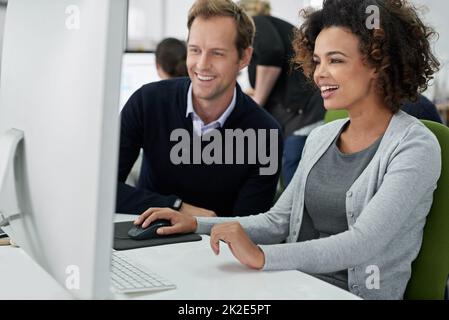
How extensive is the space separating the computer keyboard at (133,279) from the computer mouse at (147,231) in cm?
17

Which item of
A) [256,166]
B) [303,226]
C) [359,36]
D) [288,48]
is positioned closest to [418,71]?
[359,36]

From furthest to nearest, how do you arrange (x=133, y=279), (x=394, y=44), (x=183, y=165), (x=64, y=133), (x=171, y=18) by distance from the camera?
(x=171, y=18) < (x=183, y=165) < (x=394, y=44) < (x=133, y=279) < (x=64, y=133)

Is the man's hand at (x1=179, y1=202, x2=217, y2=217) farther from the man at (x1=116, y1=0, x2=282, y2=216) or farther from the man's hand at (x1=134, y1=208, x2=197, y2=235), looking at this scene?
the man's hand at (x1=134, y1=208, x2=197, y2=235)

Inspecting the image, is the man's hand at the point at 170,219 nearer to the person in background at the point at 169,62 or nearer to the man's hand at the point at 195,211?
the man's hand at the point at 195,211

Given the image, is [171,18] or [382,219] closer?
[382,219]

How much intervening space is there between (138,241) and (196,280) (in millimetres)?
269

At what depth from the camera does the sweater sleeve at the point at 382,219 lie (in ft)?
3.22

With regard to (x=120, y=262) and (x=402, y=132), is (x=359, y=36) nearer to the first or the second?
(x=402, y=132)

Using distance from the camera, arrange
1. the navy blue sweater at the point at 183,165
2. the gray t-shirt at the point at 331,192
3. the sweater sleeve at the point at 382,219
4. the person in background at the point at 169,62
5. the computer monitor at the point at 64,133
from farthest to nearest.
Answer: the person in background at the point at 169,62 → the navy blue sweater at the point at 183,165 → the gray t-shirt at the point at 331,192 → the sweater sleeve at the point at 382,219 → the computer monitor at the point at 64,133

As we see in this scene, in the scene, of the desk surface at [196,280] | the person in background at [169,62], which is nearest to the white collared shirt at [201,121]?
the desk surface at [196,280]

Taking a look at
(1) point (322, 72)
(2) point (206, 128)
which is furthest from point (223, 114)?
(1) point (322, 72)

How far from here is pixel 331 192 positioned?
1231 millimetres

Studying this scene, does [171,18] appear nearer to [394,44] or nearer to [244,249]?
[394,44]
